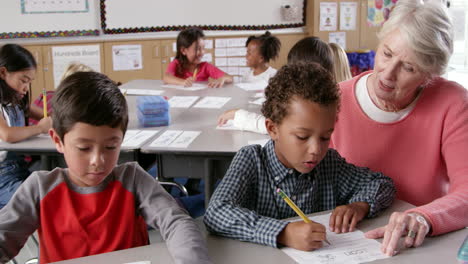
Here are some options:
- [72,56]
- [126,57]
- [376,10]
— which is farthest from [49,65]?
[376,10]

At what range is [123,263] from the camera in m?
1.03

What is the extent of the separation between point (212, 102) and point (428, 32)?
Answer: 199 cm

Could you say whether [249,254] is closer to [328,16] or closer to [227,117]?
[227,117]

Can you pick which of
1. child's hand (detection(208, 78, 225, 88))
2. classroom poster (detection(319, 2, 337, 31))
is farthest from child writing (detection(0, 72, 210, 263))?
classroom poster (detection(319, 2, 337, 31))

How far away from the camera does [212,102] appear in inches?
127

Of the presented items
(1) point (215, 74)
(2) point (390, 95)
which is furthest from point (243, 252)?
(1) point (215, 74)

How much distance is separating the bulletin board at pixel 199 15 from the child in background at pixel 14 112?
2.74 metres

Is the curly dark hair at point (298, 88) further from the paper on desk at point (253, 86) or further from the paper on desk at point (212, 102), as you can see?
the paper on desk at point (253, 86)

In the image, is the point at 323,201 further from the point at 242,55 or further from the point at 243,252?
the point at 242,55

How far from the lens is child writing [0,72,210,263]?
115 cm

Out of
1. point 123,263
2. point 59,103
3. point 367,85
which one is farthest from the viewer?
point 367,85

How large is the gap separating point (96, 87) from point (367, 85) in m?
0.93

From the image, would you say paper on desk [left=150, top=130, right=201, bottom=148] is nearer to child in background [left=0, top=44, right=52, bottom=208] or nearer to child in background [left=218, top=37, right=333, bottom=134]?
child in background [left=218, top=37, right=333, bottom=134]

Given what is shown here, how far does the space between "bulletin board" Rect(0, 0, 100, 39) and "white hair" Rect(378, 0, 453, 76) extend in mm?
4337
